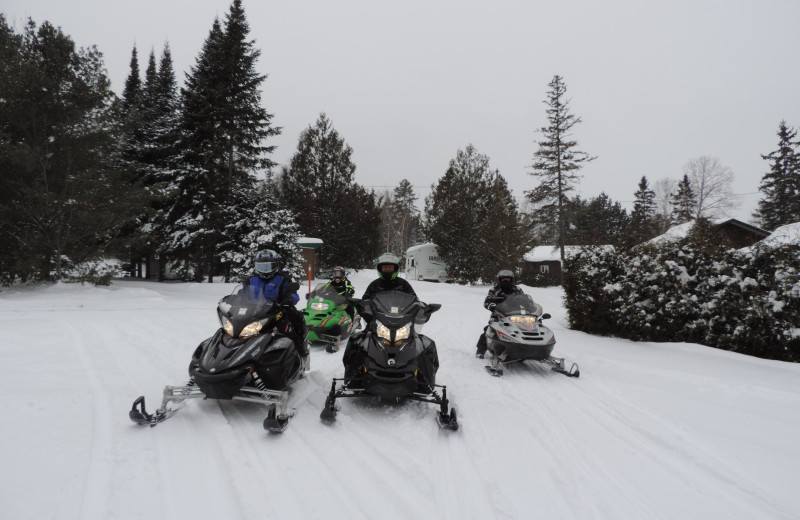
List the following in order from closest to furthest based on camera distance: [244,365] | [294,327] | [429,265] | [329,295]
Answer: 1. [244,365]
2. [294,327]
3. [329,295]
4. [429,265]

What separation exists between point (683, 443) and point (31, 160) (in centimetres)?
1712

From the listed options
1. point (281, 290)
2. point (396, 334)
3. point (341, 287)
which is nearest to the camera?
point (396, 334)

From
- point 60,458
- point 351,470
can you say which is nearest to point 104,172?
point 60,458

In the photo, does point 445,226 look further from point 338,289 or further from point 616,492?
point 616,492

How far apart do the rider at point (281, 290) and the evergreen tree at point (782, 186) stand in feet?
138

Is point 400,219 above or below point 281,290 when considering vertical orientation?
above

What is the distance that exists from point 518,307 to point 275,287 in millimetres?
3743

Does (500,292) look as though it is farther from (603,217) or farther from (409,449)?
(603,217)

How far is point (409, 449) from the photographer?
10.9 feet

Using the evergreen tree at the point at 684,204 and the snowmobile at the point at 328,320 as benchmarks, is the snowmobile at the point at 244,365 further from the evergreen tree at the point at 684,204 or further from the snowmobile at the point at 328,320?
the evergreen tree at the point at 684,204

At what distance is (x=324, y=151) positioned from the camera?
91.5 feet

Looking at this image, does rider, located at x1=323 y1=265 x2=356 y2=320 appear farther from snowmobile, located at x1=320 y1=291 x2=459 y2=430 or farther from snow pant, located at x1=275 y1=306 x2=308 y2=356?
snowmobile, located at x1=320 y1=291 x2=459 y2=430

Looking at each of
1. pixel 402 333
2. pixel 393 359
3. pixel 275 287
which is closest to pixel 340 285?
pixel 275 287

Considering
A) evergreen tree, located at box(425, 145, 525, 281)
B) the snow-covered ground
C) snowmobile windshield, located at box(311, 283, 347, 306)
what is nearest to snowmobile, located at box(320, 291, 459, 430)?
the snow-covered ground
